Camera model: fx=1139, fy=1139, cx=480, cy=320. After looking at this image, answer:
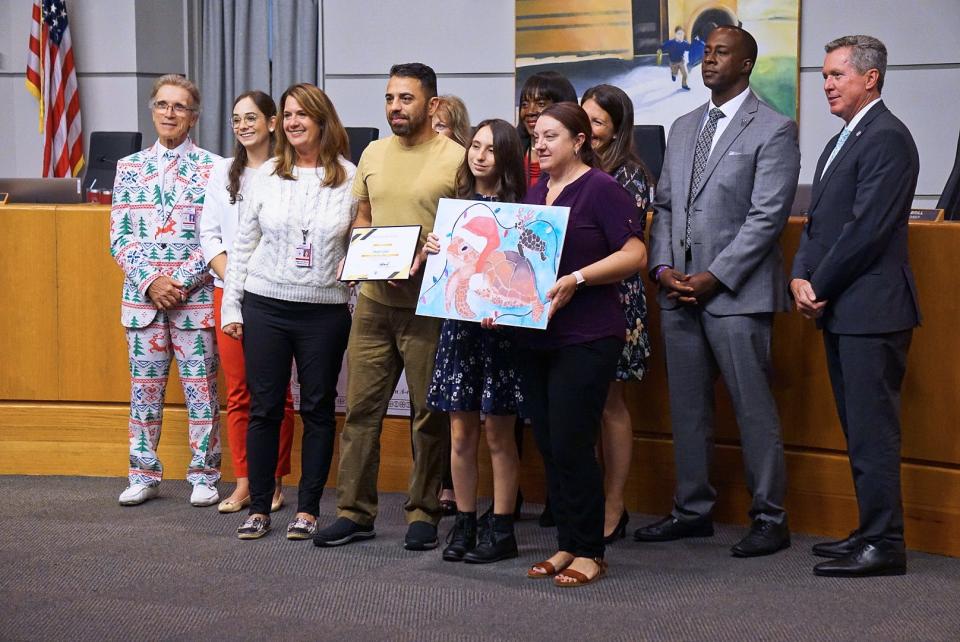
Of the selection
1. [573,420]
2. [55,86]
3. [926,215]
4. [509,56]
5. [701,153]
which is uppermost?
[509,56]

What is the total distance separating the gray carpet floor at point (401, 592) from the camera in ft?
9.98

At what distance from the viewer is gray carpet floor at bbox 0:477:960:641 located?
9.98ft

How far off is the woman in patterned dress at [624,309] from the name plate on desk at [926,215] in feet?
3.21

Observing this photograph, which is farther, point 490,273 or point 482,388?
point 482,388

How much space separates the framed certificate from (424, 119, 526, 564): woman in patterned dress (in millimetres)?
73

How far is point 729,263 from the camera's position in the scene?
12.2 ft

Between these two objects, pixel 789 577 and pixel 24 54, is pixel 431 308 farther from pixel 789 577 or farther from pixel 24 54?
pixel 24 54

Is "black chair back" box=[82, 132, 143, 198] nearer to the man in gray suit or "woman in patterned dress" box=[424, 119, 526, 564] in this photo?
"woman in patterned dress" box=[424, 119, 526, 564]

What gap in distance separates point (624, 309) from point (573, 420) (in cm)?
67

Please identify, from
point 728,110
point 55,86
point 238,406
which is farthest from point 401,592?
point 55,86

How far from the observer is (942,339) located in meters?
3.79

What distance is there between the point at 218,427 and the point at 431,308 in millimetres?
1541

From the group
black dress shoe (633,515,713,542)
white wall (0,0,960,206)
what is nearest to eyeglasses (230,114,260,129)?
black dress shoe (633,515,713,542)

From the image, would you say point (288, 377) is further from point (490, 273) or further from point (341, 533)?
point (490, 273)
